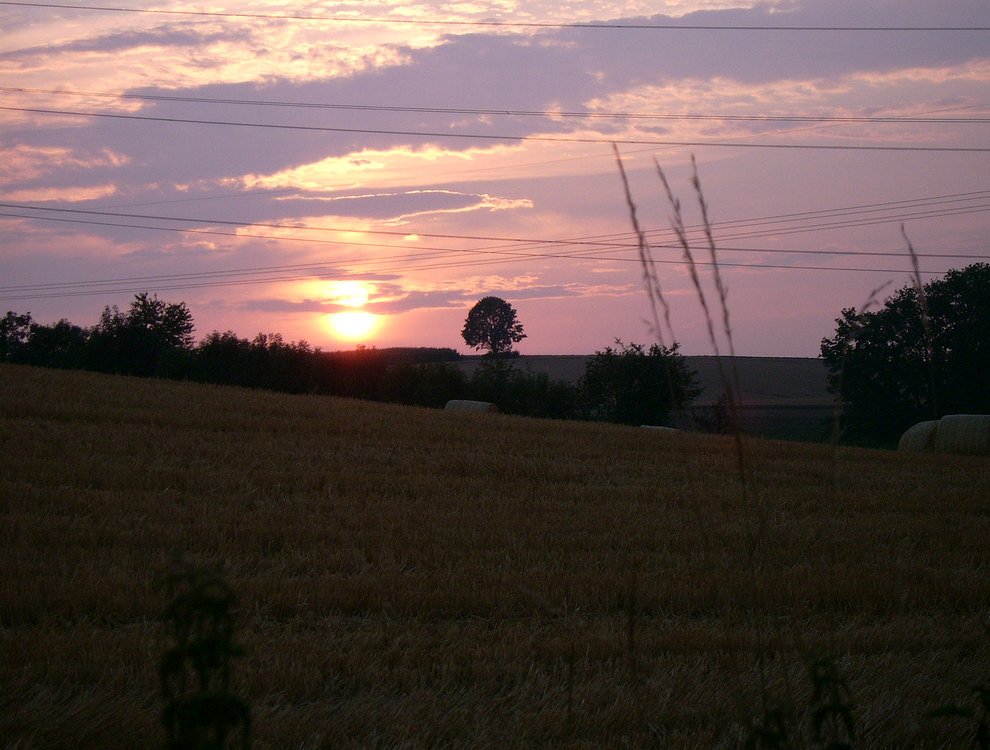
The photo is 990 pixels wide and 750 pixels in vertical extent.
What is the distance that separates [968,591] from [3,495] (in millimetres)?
9727

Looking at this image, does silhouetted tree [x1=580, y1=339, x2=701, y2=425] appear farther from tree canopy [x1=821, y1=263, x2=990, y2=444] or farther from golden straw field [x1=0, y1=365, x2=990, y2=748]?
golden straw field [x1=0, y1=365, x2=990, y2=748]

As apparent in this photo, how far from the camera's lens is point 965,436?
28.8m

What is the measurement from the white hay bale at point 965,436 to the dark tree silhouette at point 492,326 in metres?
84.7

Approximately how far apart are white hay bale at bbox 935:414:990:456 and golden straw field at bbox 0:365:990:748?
13711 millimetres

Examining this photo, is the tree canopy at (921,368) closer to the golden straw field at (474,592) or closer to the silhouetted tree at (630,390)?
the silhouetted tree at (630,390)

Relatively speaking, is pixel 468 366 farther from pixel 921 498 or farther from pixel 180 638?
pixel 180 638

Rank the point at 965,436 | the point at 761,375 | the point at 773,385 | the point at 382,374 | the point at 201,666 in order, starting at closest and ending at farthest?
1. the point at 201,666
2. the point at 965,436
3. the point at 382,374
4. the point at 773,385
5. the point at 761,375

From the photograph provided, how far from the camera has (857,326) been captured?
2.80m

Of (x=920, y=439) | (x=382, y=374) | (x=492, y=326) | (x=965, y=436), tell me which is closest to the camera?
(x=965, y=436)

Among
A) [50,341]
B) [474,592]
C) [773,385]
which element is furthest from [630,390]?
[50,341]

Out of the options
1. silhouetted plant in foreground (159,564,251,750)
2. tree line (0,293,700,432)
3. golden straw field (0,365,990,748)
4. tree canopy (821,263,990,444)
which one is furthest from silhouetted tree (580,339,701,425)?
silhouetted plant in foreground (159,564,251,750)

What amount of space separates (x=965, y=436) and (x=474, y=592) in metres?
27.4

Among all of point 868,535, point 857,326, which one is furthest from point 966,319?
point 857,326

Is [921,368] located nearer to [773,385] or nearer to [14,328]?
[773,385]
